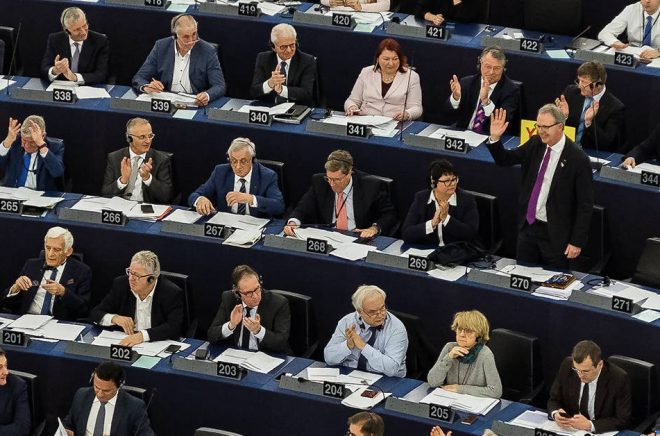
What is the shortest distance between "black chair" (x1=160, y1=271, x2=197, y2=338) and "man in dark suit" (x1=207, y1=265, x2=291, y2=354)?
0.98 feet

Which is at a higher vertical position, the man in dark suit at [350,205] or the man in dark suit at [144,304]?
the man in dark suit at [350,205]

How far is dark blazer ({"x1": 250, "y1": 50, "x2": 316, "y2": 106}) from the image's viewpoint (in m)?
12.1

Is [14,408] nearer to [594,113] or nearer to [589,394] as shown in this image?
[589,394]

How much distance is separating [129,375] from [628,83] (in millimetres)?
4070

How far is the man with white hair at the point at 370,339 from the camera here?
32.2ft

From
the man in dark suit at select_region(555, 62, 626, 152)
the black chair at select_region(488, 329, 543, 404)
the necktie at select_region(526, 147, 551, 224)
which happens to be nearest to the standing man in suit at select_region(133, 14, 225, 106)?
the man in dark suit at select_region(555, 62, 626, 152)

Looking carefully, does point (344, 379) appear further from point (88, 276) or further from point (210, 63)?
point (210, 63)

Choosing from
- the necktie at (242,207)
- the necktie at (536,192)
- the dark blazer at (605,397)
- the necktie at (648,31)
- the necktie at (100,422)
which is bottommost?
the necktie at (100,422)

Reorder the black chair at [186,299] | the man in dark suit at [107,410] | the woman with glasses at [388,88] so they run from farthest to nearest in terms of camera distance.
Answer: the woman with glasses at [388,88]
the black chair at [186,299]
the man in dark suit at [107,410]

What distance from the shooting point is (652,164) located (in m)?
11.1

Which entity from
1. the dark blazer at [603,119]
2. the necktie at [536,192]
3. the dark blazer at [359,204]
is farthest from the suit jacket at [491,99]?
the necktie at [536,192]

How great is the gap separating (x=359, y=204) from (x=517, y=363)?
182cm

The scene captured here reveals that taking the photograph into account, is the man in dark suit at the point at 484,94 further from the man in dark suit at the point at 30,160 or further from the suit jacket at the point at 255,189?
the man in dark suit at the point at 30,160

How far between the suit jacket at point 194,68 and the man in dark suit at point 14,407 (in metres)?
3.07
